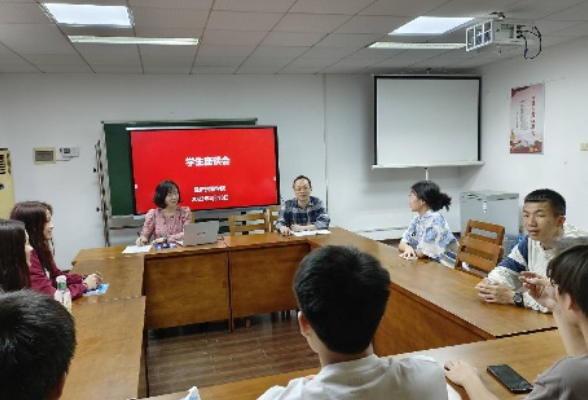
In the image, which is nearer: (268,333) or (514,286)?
(514,286)

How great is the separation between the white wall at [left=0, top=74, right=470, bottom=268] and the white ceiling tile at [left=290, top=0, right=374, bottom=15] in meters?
2.62

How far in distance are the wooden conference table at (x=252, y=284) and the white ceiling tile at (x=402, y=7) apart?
1.86 m

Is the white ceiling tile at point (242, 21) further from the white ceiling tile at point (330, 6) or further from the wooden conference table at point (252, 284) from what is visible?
the wooden conference table at point (252, 284)

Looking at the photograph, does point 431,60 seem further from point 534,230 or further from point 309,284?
point 309,284

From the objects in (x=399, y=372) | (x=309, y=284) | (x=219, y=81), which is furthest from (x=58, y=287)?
(x=219, y=81)

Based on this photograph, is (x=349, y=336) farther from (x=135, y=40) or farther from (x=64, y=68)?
(x=64, y=68)

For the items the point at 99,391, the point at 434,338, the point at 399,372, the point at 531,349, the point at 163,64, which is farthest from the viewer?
the point at 163,64

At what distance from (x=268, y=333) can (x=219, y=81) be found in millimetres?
3601

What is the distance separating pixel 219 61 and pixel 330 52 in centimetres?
129

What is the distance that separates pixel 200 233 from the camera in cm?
356

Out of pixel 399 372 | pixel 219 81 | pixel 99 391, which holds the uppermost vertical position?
pixel 219 81

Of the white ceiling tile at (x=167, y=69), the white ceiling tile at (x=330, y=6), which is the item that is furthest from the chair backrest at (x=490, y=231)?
the white ceiling tile at (x=167, y=69)

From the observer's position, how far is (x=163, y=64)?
5.05 meters

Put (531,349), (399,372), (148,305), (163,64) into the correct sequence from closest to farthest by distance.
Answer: (399,372) → (531,349) → (148,305) → (163,64)
